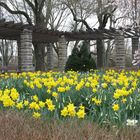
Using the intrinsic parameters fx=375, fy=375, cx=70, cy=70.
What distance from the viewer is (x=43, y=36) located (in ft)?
78.7

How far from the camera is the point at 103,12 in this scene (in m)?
29.8

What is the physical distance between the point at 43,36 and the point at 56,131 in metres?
21.0

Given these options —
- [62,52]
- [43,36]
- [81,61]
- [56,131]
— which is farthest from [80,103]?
[62,52]

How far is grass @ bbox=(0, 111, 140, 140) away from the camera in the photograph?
10.2ft

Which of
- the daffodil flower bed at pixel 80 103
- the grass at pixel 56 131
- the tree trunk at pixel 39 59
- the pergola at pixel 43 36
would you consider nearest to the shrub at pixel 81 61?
the pergola at pixel 43 36

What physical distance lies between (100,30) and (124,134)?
2082 centimetres

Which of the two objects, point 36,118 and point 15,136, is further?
point 36,118

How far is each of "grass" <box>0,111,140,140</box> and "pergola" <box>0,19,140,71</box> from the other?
1484 cm

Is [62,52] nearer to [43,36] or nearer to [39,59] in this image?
[43,36]

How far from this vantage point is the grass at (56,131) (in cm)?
310

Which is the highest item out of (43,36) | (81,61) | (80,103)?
(43,36)

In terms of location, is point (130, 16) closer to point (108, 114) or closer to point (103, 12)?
point (108, 114)

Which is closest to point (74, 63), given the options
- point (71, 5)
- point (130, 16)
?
point (130, 16)

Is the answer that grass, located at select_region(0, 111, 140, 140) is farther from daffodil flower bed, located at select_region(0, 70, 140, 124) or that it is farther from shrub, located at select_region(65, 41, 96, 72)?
shrub, located at select_region(65, 41, 96, 72)
